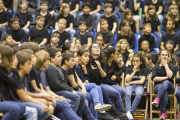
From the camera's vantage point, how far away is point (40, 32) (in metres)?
6.76

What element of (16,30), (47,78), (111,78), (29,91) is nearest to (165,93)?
(111,78)

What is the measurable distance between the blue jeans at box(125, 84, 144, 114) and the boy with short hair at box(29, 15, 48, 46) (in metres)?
2.55

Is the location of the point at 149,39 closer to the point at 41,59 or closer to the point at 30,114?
the point at 41,59

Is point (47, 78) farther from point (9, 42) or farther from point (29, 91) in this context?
point (9, 42)

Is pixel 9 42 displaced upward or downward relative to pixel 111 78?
upward

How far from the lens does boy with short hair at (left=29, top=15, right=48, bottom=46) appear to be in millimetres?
6689

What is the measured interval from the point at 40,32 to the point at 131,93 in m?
2.85

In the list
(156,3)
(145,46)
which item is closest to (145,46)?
(145,46)

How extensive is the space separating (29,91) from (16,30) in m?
3.50

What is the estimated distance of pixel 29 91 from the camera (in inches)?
136

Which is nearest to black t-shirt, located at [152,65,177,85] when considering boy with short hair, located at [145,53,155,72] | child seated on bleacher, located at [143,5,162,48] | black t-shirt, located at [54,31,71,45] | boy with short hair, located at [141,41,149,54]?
boy with short hair, located at [145,53,155,72]

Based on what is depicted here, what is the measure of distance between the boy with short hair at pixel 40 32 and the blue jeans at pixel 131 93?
255 cm

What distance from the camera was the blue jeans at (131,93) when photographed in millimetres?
4806

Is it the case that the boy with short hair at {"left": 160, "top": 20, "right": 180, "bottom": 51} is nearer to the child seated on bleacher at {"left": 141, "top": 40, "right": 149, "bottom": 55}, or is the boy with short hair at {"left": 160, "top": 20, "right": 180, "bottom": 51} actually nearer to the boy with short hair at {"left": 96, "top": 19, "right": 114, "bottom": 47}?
the child seated on bleacher at {"left": 141, "top": 40, "right": 149, "bottom": 55}
